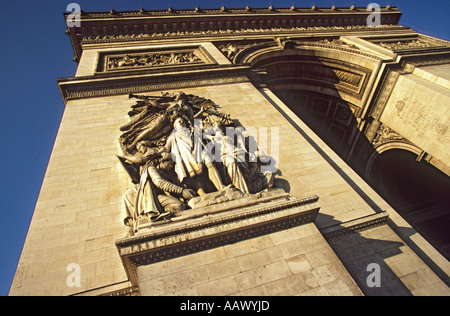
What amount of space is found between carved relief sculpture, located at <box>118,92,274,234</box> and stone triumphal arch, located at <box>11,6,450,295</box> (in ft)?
0.11

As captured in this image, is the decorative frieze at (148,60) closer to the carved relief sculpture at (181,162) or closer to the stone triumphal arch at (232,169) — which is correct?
the stone triumphal arch at (232,169)

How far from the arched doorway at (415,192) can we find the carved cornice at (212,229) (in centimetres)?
964

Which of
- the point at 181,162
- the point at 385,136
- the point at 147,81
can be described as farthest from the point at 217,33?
the point at 181,162

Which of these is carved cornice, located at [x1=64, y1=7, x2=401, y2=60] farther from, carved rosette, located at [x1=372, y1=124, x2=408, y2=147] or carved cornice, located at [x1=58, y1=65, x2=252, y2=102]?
carved rosette, located at [x1=372, y1=124, x2=408, y2=147]

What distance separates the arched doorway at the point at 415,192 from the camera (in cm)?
1234

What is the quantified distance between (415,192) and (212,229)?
12.7m

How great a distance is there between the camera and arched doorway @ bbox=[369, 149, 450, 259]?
1234cm

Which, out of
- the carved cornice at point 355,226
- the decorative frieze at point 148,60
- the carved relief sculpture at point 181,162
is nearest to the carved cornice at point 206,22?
the decorative frieze at point 148,60

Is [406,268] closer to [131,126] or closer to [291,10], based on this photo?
[131,126]

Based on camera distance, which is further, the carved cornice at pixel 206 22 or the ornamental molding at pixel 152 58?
the carved cornice at pixel 206 22

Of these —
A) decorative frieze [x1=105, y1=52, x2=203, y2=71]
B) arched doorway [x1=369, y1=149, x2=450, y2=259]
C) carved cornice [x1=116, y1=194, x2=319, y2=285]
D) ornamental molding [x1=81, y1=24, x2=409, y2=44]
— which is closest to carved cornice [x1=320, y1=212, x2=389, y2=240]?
carved cornice [x1=116, y1=194, x2=319, y2=285]

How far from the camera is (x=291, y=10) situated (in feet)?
50.9
